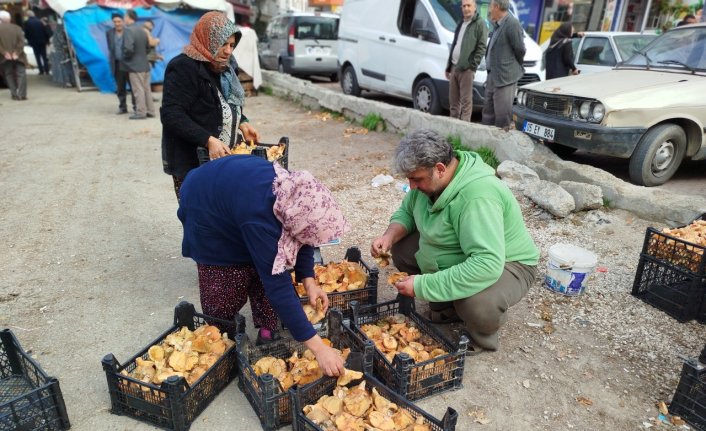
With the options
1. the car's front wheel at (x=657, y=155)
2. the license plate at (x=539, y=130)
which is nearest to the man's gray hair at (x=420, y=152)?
the license plate at (x=539, y=130)

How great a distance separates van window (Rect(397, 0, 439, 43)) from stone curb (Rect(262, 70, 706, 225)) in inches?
55.6

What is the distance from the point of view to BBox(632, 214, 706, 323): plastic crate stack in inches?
125

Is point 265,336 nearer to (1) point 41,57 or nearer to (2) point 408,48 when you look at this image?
(2) point 408,48

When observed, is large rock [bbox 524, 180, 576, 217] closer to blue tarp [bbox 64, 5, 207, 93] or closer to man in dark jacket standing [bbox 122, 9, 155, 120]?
man in dark jacket standing [bbox 122, 9, 155, 120]

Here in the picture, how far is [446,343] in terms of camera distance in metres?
2.73

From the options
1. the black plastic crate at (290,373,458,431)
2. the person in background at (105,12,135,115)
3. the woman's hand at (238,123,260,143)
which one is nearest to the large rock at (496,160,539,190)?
the woman's hand at (238,123,260,143)

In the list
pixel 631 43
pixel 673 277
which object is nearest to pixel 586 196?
pixel 673 277

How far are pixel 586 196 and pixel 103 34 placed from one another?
1250 centimetres

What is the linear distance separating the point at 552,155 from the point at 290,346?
4.22 meters

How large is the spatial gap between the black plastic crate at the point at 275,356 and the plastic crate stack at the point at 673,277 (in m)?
2.24

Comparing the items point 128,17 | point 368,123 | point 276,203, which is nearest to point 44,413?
point 276,203

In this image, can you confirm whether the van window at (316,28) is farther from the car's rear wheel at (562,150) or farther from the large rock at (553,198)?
the large rock at (553,198)

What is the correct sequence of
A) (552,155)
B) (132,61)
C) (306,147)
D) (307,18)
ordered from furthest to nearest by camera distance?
1. (307,18)
2. (132,61)
3. (306,147)
4. (552,155)

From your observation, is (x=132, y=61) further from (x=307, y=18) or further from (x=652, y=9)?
(x=652, y=9)
